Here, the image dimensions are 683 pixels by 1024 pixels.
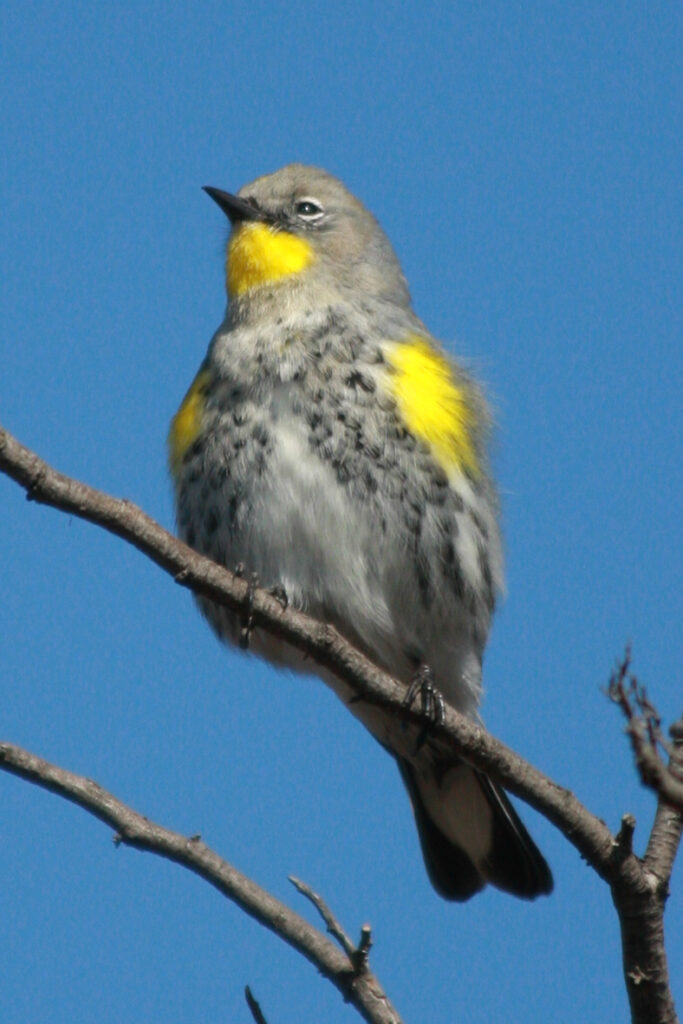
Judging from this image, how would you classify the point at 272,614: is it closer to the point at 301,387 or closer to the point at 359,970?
the point at 359,970

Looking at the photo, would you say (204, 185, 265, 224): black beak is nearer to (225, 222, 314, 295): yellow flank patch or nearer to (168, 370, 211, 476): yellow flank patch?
(225, 222, 314, 295): yellow flank patch

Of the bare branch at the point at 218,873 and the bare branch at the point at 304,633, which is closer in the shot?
the bare branch at the point at 218,873

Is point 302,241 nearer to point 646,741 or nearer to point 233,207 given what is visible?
point 233,207

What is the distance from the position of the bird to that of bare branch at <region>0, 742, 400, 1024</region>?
211 centimetres

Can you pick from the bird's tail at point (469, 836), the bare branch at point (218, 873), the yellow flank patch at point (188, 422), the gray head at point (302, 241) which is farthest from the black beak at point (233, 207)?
the bare branch at point (218, 873)

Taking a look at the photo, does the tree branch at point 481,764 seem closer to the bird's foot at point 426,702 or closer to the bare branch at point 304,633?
the bare branch at point 304,633

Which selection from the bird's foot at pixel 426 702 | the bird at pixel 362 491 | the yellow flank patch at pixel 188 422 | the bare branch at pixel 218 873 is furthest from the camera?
the yellow flank patch at pixel 188 422

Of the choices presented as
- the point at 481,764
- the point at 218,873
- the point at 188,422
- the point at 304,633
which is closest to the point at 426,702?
the point at 481,764

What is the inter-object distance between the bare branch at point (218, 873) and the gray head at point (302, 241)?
4.11 meters

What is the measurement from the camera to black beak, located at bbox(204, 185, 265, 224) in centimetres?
842

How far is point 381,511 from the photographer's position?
23.2 ft

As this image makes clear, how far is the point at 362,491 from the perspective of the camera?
7.03 meters

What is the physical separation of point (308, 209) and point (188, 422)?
6.15 feet

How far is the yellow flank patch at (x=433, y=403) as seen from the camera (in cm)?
721
